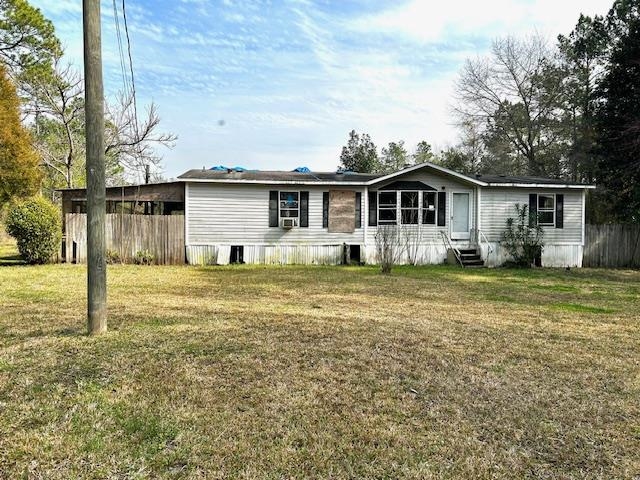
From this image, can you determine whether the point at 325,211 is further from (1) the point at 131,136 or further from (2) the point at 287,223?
(1) the point at 131,136

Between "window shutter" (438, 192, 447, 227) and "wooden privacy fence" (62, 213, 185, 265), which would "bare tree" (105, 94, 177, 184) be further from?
"window shutter" (438, 192, 447, 227)

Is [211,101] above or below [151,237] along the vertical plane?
above

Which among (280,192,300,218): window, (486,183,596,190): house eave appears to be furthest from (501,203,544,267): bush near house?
(280,192,300,218): window

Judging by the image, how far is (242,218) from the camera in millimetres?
15414

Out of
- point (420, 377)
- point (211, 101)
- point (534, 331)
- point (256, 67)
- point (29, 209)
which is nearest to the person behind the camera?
point (420, 377)

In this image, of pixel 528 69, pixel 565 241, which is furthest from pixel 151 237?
pixel 528 69

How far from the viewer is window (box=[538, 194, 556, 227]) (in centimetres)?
1691

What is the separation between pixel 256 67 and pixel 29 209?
9.04 metres

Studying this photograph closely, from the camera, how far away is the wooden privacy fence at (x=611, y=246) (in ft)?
56.7

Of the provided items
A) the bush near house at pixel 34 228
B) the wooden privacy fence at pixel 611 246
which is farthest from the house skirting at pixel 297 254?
the wooden privacy fence at pixel 611 246

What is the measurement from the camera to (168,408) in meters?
3.08

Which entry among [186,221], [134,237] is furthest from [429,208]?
[134,237]

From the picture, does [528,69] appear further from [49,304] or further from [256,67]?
[49,304]

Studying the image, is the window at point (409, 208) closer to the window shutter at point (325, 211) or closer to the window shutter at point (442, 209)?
the window shutter at point (442, 209)
